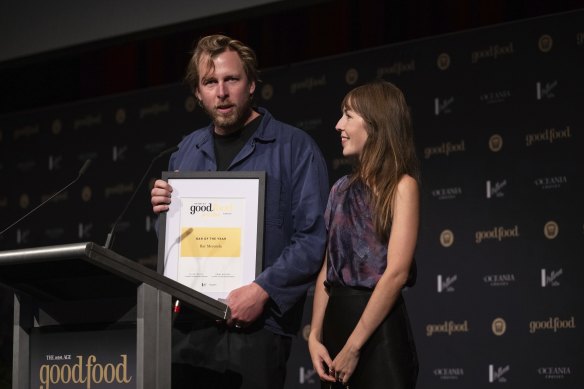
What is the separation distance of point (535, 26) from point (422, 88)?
792 mm

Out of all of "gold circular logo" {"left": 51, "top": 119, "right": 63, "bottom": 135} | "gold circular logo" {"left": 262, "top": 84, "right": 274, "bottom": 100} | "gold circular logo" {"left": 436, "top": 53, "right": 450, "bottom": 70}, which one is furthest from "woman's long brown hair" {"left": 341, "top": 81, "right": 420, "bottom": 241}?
"gold circular logo" {"left": 51, "top": 119, "right": 63, "bottom": 135}

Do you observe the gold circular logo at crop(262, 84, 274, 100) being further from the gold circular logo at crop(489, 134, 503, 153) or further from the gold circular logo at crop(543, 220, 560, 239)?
the gold circular logo at crop(543, 220, 560, 239)

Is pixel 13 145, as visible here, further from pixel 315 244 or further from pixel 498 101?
pixel 315 244

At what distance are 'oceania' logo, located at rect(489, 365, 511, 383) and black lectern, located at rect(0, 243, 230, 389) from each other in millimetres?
3576

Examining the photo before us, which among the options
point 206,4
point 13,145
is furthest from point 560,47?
point 13,145

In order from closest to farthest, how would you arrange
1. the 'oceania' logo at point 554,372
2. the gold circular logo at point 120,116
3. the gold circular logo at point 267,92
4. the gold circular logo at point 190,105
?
1. the 'oceania' logo at point 554,372
2. the gold circular logo at point 267,92
3. the gold circular logo at point 190,105
4. the gold circular logo at point 120,116

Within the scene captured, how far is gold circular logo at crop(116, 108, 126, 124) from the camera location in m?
7.22

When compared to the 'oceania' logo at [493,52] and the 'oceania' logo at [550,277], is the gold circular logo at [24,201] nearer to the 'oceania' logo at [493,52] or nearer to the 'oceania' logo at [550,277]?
the 'oceania' logo at [493,52]

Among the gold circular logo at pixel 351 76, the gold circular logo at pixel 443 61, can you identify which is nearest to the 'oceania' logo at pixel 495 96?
the gold circular logo at pixel 443 61

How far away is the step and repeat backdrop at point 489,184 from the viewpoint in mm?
5148

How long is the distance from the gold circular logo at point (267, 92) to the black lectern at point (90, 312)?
4.33 m

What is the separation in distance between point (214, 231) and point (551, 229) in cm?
305

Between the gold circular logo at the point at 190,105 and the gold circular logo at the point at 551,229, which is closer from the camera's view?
the gold circular logo at the point at 551,229

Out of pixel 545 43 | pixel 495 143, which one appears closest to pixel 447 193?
pixel 495 143
